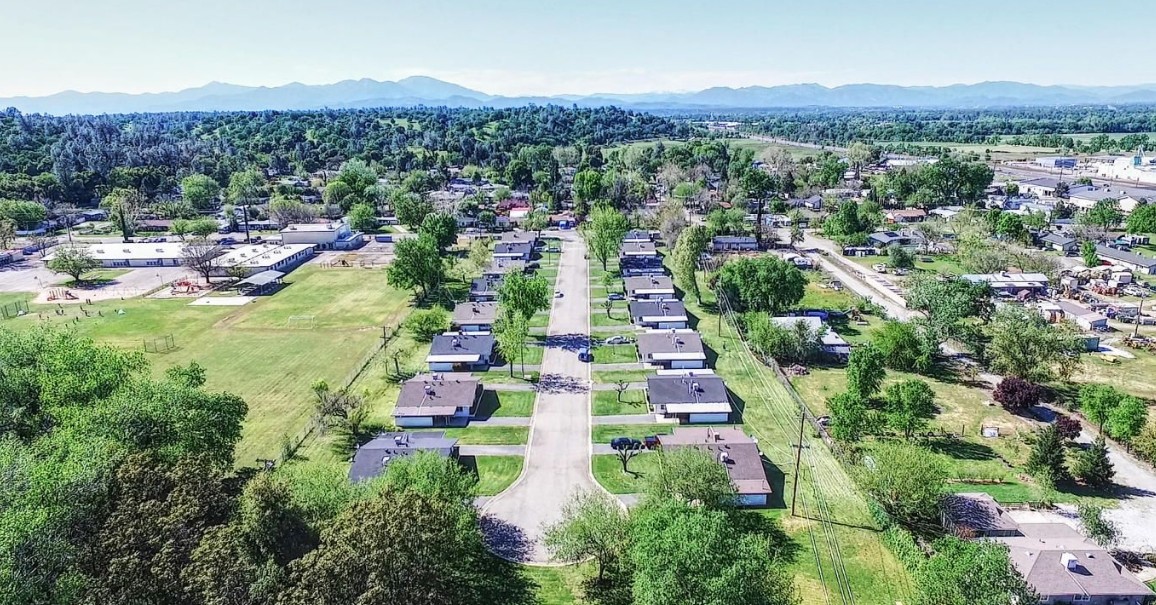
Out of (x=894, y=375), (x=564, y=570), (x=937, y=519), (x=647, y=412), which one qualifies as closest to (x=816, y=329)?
(x=894, y=375)

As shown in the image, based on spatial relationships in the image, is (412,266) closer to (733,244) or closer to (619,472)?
(619,472)

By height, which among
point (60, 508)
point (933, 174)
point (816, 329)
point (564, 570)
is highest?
point (933, 174)

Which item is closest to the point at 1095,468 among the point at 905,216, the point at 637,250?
the point at 637,250

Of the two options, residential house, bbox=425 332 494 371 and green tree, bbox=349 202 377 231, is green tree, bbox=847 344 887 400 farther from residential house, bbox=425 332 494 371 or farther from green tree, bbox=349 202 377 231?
green tree, bbox=349 202 377 231

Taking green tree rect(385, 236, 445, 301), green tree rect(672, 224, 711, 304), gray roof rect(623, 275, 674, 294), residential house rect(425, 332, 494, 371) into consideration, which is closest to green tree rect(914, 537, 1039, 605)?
residential house rect(425, 332, 494, 371)

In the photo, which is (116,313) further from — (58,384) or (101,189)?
(101,189)

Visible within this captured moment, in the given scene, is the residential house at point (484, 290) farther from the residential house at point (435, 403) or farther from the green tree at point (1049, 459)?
the green tree at point (1049, 459)
